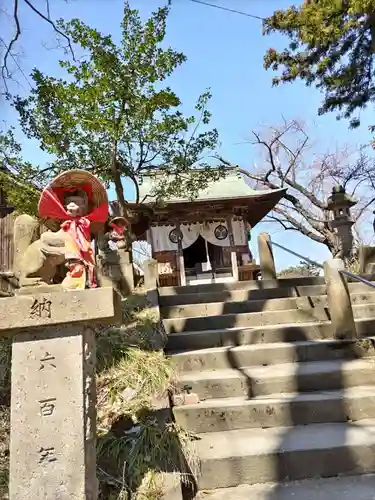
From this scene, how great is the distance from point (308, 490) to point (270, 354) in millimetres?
1759

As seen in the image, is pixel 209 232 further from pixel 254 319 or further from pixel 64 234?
pixel 64 234

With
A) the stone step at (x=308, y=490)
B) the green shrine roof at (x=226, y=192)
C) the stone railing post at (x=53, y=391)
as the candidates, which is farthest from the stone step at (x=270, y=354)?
the green shrine roof at (x=226, y=192)

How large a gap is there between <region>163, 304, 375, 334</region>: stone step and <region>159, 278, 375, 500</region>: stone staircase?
1cm

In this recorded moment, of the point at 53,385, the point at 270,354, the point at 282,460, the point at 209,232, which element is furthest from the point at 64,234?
the point at 209,232

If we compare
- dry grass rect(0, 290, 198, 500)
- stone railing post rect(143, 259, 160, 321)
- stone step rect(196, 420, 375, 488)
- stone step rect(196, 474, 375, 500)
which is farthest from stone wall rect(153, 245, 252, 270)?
stone step rect(196, 474, 375, 500)

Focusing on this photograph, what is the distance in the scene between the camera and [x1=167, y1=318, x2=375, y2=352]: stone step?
464 centimetres

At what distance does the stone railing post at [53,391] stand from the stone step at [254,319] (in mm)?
2927

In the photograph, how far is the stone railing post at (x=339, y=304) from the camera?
4.53m

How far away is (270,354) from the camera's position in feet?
13.9

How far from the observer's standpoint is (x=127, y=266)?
24.0 ft

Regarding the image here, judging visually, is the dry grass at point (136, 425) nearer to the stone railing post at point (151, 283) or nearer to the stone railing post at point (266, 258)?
the stone railing post at point (151, 283)

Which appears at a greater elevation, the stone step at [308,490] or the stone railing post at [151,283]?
the stone railing post at [151,283]

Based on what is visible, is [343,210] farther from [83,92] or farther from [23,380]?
[23,380]

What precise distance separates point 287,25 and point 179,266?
27.7 ft
